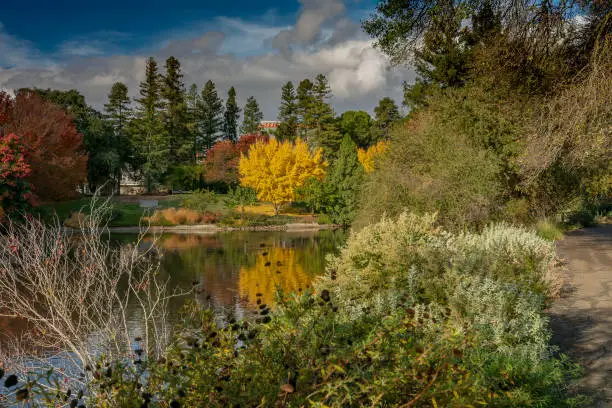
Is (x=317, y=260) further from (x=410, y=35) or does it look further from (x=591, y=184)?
(x=410, y=35)

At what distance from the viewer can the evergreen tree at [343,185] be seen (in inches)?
1359

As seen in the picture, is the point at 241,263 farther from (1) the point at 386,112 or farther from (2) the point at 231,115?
(2) the point at 231,115

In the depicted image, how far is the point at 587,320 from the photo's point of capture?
675 centimetres

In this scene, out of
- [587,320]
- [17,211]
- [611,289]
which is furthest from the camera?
[17,211]

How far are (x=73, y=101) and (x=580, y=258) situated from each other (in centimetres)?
4233

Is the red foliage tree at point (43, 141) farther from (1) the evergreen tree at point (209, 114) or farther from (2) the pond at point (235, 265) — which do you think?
(1) the evergreen tree at point (209, 114)

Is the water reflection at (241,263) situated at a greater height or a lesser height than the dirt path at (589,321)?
lesser

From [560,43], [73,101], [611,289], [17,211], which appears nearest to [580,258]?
[611,289]

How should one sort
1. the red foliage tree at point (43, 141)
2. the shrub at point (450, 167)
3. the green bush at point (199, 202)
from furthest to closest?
the green bush at point (199, 202) → the red foliage tree at point (43, 141) → the shrub at point (450, 167)

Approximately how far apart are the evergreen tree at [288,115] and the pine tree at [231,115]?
23.2 ft

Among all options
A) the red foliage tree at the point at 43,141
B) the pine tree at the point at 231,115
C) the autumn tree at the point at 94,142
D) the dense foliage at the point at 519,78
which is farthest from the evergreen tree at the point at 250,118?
the dense foliage at the point at 519,78

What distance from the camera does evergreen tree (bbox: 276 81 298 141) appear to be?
186ft

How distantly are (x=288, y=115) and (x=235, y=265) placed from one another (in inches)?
1634

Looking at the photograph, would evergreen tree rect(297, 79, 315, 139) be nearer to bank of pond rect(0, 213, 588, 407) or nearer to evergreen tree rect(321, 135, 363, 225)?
evergreen tree rect(321, 135, 363, 225)
